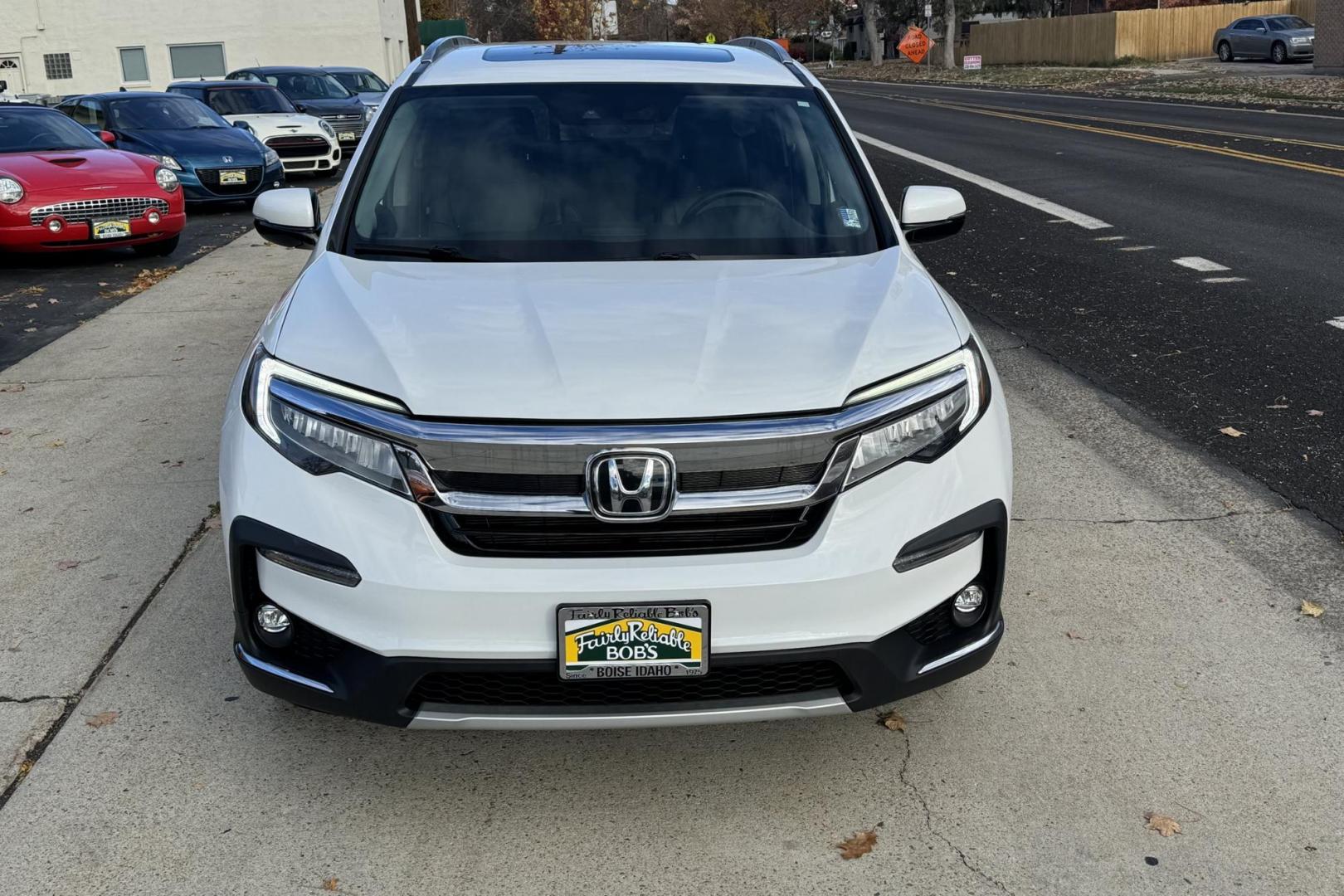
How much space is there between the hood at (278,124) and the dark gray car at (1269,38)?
3565cm

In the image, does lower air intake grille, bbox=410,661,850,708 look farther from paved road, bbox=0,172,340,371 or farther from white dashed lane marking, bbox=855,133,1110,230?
white dashed lane marking, bbox=855,133,1110,230

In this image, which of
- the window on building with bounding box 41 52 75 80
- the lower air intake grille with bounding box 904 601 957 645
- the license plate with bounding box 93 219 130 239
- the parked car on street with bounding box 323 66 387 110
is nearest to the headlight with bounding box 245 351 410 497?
the lower air intake grille with bounding box 904 601 957 645

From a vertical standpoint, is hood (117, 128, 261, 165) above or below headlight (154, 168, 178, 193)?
above

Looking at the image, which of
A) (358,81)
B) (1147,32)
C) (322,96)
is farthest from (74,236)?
(1147,32)

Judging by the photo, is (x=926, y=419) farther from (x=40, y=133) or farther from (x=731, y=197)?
(x=40, y=133)

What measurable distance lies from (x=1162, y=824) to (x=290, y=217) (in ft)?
10.8

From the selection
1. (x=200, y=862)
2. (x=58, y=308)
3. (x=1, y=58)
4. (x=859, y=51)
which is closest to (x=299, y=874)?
(x=200, y=862)

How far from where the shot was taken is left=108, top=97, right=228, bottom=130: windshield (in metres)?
17.3

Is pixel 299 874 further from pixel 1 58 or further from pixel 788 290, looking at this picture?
pixel 1 58

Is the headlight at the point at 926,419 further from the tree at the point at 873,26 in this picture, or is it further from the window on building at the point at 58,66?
the tree at the point at 873,26

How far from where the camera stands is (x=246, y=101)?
21.1 meters

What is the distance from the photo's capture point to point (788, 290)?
358cm

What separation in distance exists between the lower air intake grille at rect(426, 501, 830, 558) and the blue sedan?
14952mm

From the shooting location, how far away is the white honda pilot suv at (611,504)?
2889mm
